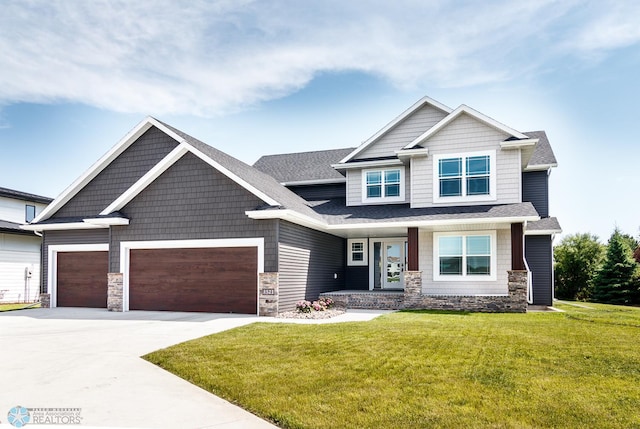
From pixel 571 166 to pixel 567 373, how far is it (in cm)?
1941

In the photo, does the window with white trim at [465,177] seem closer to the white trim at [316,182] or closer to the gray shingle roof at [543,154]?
the gray shingle roof at [543,154]

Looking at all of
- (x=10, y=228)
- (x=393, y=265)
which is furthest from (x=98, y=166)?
(x=393, y=265)

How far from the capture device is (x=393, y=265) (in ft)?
64.5

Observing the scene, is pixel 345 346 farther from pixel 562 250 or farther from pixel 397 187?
pixel 562 250

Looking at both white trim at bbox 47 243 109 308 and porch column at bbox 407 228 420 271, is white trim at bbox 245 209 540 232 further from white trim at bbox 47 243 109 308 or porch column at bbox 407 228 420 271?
white trim at bbox 47 243 109 308

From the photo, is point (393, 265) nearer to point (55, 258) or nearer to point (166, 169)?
point (166, 169)

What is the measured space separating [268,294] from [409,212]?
599 cm

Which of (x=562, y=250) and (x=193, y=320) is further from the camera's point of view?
(x=562, y=250)

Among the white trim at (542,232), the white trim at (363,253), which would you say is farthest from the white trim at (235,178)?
the white trim at (542,232)

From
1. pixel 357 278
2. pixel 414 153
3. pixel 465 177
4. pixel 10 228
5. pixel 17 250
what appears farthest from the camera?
pixel 17 250

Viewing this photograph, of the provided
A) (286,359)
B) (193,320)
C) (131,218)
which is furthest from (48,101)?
(286,359)

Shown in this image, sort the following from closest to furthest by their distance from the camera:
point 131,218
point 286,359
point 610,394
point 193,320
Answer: point 610,394 → point 286,359 → point 193,320 → point 131,218

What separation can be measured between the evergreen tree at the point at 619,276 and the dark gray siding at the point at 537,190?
10.0 m

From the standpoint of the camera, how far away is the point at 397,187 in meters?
18.9
